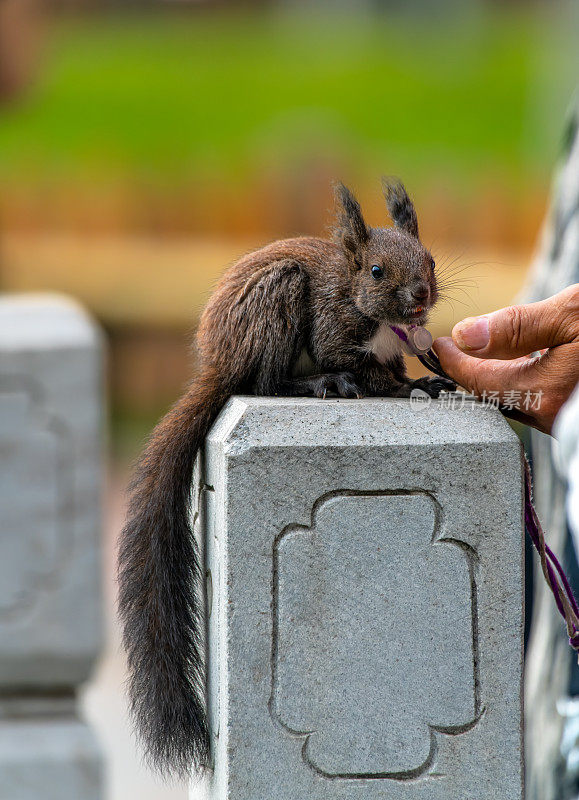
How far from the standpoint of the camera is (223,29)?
38.5ft

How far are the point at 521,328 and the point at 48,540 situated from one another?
36.6 inches

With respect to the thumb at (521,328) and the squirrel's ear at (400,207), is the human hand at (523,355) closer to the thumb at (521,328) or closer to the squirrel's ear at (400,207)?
the thumb at (521,328)

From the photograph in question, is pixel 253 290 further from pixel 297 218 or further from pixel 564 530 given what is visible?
pixel 297 218

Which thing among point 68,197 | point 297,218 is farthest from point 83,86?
point 297,218

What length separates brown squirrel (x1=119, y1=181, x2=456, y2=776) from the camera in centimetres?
171

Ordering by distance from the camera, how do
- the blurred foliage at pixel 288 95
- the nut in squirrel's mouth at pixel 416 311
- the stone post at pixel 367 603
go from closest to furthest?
the stone post at pixel 367 603 < the nut in squirrel's mouth at pixel 416 311 < the blurred foliage at pixel 288 95

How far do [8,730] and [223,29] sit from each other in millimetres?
10748

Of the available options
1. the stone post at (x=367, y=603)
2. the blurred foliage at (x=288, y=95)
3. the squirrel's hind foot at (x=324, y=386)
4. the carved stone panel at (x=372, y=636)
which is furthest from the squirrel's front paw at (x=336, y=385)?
the blurred foliage at (x=288, y=95)

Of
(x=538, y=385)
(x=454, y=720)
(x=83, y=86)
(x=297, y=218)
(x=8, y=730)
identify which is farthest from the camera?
(x=83, y=86)

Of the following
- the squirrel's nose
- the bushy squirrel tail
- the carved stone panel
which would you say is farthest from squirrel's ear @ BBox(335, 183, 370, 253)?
the carved stone panel

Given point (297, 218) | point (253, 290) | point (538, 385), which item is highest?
point (253, 290)

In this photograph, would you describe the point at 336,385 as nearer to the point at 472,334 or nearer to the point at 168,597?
the point at 472,334

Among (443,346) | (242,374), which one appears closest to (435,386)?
(443,346)

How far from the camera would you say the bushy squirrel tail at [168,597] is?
5.55ft
